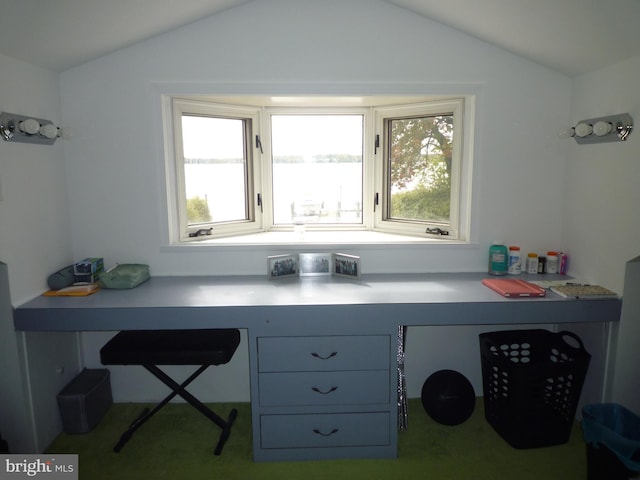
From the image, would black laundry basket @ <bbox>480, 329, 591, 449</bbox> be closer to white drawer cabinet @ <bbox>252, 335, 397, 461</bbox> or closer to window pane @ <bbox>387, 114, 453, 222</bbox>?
white drawer cabinet @ <bbox>252, 335, 397, 461</bbox>

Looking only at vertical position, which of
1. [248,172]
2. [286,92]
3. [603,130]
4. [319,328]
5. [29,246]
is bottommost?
[319,328]

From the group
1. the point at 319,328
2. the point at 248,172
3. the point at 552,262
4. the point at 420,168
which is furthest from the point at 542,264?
the point at 248,172

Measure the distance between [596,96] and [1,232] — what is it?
2.95 metres

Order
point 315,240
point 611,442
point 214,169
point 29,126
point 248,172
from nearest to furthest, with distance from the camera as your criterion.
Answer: point 611,442 → point 29,126 → point 315,240 → point 214,169 → point 248,172

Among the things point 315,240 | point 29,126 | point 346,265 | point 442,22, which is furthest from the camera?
point 315,240

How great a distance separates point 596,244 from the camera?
227 cm

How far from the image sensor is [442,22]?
2395 millimetres

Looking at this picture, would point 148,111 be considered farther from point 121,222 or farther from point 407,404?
point 407,404

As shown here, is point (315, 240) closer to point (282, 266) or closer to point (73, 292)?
point (282, 266)

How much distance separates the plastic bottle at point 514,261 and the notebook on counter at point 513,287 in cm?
14

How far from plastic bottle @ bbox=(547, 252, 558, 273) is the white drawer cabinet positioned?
1.15 meters

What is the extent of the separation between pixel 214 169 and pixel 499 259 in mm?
1838

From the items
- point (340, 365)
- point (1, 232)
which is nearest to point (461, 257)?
point (340, 365)

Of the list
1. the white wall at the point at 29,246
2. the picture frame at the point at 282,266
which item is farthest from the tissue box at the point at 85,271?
the picture frame at the point at 282,266
